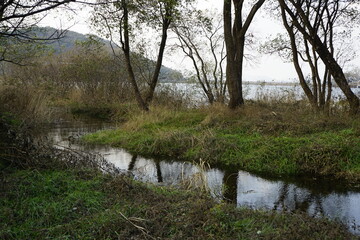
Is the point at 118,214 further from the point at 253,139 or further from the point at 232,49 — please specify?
the point at 232,49

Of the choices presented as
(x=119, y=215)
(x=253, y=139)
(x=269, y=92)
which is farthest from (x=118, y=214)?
(x=269, y=92)

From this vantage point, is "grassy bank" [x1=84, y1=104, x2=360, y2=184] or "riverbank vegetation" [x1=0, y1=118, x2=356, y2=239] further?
"grassy bank" [x1=84, y1=104, x2=360, y2=184]

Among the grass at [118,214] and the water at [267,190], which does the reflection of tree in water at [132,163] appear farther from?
the grass at [118,214]

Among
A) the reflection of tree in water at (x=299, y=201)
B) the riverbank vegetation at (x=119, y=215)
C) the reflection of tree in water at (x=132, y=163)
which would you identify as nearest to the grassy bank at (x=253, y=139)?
the reflection of tree in water at (x=132, y=163)

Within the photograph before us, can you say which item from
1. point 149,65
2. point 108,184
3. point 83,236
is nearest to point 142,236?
point 83,236

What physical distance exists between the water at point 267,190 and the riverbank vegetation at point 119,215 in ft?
3.23

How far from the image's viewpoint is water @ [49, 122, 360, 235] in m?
6.17

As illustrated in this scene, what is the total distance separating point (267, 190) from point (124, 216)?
3.89 metres

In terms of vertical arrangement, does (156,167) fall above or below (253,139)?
below

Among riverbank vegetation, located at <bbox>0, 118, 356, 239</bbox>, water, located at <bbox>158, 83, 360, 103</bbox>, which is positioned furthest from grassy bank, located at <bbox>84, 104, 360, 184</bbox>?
riverbank vegetation, located at <bbox>0, 118, 356, 239</bbox>

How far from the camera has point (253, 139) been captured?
33.5 ft

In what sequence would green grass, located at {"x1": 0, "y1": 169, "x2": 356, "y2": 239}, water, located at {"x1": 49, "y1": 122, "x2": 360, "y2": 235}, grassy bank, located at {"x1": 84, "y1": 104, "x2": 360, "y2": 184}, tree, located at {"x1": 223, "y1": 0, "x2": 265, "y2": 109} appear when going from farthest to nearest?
tree, located at {"x1": 223, "y1": 0, "x2": 265, "y2": 109}
grassy bank, located at {"x1": 84, "y1": 104, "x2": 360, "y2": 184}
water, located at {"x1": 49, "y1": 122, "x2": 360, "y2": 235}
green grass, located at {"x1": 0, "y1": 169, "x2": 356, "y2": 239}

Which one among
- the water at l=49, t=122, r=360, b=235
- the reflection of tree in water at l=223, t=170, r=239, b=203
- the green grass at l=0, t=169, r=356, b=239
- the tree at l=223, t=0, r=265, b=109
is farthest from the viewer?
the tree at l=223, t=0, r=265, b=109

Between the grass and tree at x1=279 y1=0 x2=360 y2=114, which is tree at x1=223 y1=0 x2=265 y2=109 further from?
the grass
